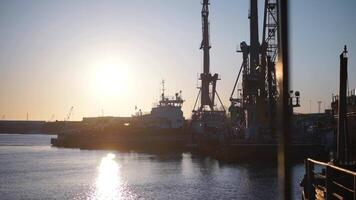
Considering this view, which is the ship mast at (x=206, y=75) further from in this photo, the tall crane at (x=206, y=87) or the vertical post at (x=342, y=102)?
the vertical post at (x=342, y=102)

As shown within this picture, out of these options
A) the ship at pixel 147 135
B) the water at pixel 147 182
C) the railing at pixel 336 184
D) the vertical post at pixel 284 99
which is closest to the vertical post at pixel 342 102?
the railing at pixel 336 184

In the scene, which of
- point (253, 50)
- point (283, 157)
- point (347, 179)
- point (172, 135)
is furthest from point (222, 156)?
point (283, 157)

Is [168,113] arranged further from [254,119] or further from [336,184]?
[336,184]

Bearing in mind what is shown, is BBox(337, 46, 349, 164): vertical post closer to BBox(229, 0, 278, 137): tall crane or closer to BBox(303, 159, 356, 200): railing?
BBox(303, 159, 356, 200): railing

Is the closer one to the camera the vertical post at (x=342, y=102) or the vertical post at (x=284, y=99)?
the vertical post at (x=284, y=99)

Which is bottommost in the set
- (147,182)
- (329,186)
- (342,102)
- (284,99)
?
(147,182)

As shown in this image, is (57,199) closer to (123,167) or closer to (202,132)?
(123,167)

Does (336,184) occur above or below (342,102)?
below

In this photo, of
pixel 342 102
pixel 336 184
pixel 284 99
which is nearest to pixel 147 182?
pixel 342 102

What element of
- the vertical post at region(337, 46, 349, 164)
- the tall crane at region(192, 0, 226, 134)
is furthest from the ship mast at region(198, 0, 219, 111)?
the vertical post at region(337, 46, 349, 164)

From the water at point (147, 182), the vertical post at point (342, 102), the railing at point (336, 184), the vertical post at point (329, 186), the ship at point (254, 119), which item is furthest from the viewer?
the ship at point (254, 119)

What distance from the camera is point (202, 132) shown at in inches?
4003

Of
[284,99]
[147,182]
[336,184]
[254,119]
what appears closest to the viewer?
[284,99]

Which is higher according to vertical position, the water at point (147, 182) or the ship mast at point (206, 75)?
the ship mast at point (206, 75)
